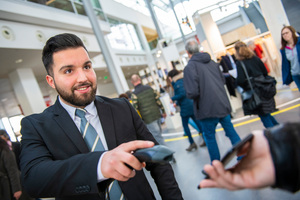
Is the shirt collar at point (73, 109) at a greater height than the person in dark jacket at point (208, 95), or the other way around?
the shirt collar at point (73, 109)

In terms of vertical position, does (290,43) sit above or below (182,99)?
above

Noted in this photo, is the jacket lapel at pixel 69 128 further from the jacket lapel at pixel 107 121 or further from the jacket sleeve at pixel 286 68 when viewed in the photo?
the jacket sleeve at pixel 286 68

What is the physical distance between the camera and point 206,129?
10.2 feet

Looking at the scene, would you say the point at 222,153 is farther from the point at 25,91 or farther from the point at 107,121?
the point at 25,91

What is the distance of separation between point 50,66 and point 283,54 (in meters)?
4.12

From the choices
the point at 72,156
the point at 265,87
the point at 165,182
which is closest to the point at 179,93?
the point at 265,87

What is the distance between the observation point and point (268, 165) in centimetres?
52

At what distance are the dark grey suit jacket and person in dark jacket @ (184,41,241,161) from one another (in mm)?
1850

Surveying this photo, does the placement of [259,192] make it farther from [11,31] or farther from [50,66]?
[11,31]

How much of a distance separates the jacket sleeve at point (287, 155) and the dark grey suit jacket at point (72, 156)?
60cm

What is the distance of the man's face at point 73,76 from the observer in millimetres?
1081

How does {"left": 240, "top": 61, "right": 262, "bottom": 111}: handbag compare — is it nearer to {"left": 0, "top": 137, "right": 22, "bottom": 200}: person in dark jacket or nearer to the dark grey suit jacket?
the dark grey suit jacket

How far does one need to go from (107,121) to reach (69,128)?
8.5 inches

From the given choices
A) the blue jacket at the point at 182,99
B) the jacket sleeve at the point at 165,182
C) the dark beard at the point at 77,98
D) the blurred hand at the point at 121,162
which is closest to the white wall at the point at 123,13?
the blue jacket at the point at 182,99
